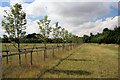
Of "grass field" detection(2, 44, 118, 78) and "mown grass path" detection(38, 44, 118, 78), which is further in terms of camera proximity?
"mown grass path" detection(38, 44, 118, 78)

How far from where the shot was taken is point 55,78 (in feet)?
18.8

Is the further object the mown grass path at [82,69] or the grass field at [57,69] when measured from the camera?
the mown grass path at [82,69]

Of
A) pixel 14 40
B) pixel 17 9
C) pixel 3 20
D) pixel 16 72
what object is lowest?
pixel 16 72

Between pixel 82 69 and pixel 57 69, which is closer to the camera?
pixel 57 69

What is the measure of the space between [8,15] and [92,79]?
7548 mm

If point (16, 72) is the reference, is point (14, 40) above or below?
above

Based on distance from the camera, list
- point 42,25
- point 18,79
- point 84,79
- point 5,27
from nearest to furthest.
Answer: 1. point 18,79
2. point 84,79
3. point 5,27
4. point 42,25

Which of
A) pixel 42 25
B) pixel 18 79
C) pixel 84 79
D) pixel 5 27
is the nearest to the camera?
pixel 18 79

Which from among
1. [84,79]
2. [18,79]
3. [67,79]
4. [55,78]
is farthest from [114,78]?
[18,79]

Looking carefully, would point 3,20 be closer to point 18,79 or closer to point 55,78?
point 18,79

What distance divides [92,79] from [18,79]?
13.5ft

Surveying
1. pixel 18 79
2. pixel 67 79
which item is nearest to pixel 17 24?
pixel 18 79

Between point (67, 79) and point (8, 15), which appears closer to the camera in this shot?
point (67, 79)

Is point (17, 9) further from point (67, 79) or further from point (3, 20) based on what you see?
point (67, 79)
